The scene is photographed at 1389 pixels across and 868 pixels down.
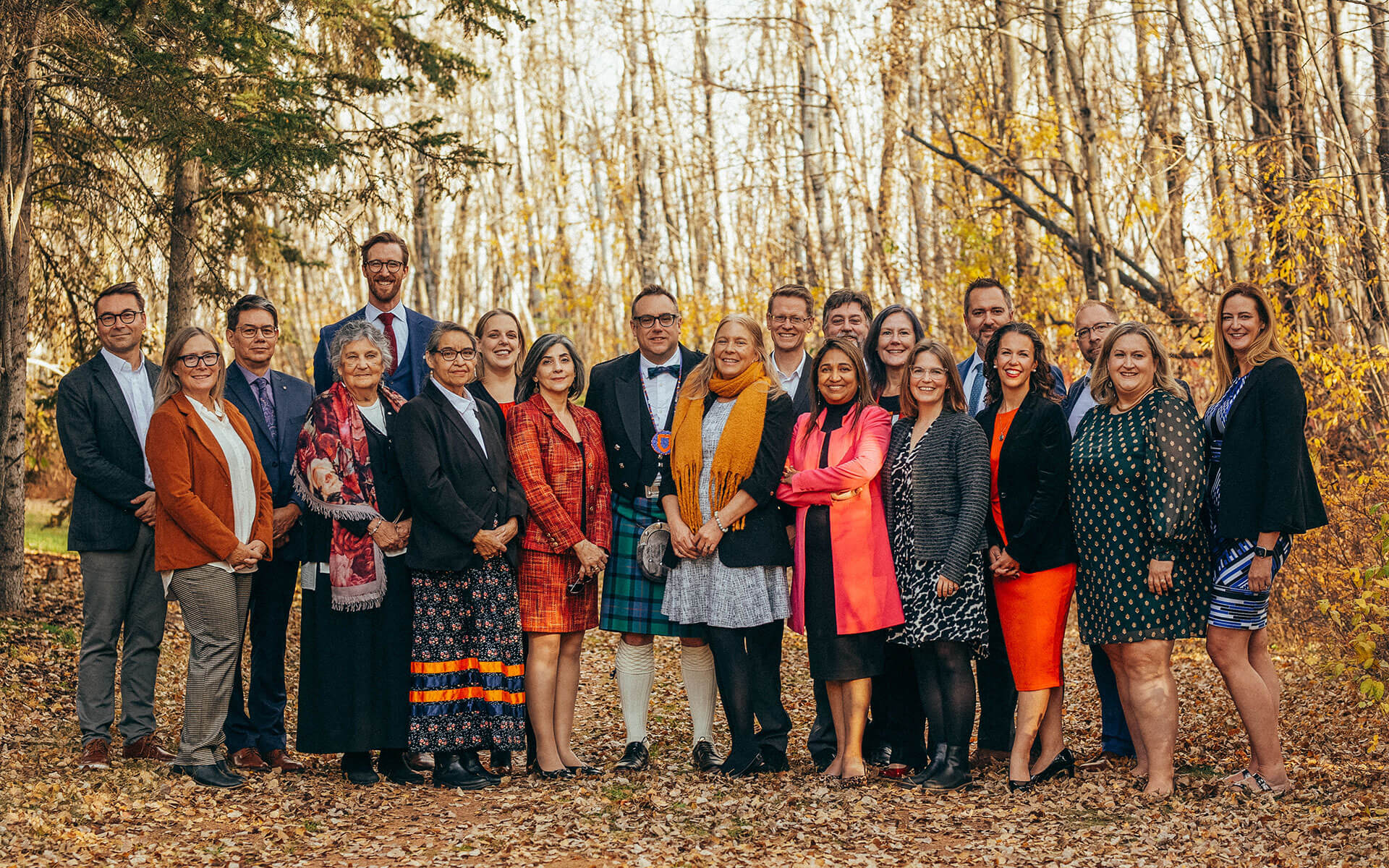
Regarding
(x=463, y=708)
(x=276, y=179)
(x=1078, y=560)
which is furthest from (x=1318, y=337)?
(x=276, y=179)

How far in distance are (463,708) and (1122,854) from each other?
2811 mm

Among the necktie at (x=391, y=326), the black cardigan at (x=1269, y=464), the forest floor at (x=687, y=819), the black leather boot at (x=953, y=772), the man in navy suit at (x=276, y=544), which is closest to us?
the forest floor at (x=687, y=819)

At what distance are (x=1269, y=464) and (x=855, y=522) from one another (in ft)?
5.65

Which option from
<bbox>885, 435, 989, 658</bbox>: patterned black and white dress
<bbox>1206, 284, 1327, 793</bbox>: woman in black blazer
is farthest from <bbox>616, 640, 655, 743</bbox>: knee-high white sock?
<bbox>1206, 284, 1327, 793</bbox>: woman in black blazer

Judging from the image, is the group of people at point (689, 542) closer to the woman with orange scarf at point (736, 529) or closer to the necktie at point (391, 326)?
the woman with orange scarf at point (736, 529)

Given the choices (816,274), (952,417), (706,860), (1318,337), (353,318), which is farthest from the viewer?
(816,274)

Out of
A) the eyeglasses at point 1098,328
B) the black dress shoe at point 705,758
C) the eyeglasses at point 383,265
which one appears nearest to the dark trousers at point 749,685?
the black dress shoe at point 705,758

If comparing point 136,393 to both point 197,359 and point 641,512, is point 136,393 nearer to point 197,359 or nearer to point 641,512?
point 197,359

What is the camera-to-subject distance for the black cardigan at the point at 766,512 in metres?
5.50

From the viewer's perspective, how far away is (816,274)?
17.4 metres

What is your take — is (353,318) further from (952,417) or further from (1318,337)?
(1318,337)

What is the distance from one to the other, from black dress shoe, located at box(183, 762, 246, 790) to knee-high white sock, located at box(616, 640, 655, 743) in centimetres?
176

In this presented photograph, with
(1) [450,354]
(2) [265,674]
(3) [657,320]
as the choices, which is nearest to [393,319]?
(1) [450,354]

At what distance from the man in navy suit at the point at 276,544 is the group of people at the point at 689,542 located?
0.10ft
